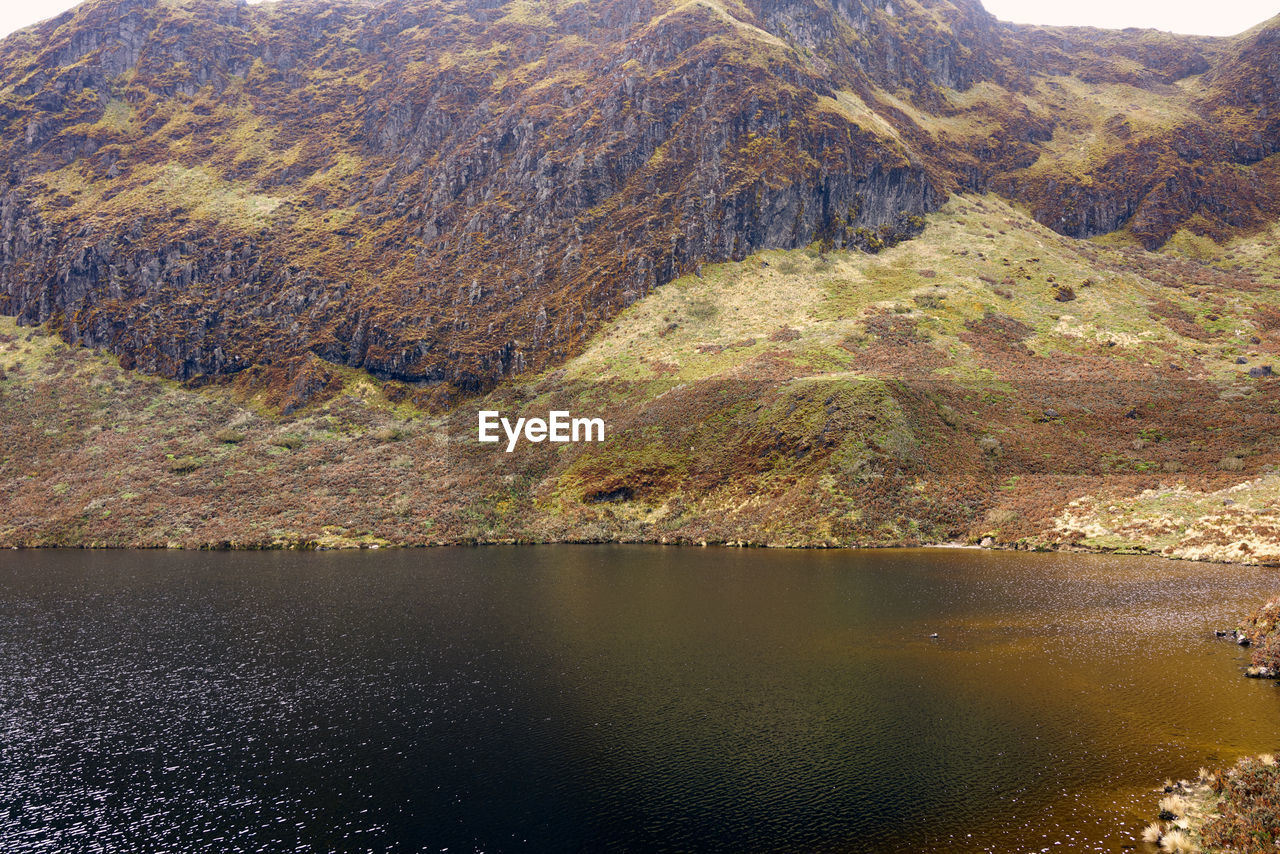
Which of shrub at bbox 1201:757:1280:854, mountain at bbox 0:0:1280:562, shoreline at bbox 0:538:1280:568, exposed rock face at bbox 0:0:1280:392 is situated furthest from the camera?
exposed rock face at bbox 0:0:1280:392

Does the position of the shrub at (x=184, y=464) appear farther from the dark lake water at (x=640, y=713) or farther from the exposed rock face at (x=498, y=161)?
the dark lake water at (x=640, y=713)

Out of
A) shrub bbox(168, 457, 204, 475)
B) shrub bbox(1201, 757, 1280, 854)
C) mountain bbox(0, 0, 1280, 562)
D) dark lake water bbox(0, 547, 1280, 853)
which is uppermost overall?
mountain bbox(0, 0, 1280, 562)

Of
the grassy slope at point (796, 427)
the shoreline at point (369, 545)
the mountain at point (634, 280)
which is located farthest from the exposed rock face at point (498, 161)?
the shoreline at point (369, 545)

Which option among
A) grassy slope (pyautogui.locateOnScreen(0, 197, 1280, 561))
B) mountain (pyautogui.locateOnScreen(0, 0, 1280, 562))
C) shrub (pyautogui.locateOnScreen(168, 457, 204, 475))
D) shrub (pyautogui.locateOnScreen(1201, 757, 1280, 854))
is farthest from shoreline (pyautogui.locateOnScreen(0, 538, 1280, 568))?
shrub (pyautogui.locateOnScreen(1201, 757, 1280, 854))

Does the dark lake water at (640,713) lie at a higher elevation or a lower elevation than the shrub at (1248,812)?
lower

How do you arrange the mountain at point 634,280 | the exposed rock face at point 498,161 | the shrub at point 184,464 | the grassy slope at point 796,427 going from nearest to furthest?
the grassy slope at point 796,427 → the mountain at point 634,280 → the shrub at point 184,464 → the exposed rock face at point 498,161

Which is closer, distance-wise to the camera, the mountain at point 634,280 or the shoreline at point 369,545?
the shoreline at point 369,545

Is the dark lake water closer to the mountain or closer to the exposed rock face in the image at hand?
the mountain
